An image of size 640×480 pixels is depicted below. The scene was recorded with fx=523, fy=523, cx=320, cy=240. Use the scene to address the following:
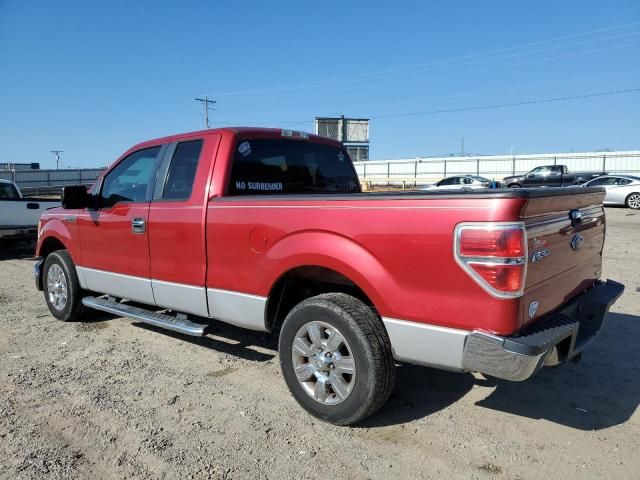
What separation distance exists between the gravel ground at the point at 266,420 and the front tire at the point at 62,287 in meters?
0.67

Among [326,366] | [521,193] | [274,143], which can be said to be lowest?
[326,366]

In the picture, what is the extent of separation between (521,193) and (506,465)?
1.54 m

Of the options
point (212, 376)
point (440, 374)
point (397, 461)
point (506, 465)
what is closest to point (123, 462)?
point (212, 376)

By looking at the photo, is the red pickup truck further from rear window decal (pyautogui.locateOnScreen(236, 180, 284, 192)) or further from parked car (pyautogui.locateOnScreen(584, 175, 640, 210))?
parked car (pyautogui.locateOnScreen(584, 175, 640, 210))

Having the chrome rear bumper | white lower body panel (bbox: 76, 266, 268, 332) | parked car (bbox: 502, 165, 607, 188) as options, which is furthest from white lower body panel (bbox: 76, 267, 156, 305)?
parked car (bbox: 502, 165, 607, 188)

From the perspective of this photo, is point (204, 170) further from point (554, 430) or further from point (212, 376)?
point (554, 430)

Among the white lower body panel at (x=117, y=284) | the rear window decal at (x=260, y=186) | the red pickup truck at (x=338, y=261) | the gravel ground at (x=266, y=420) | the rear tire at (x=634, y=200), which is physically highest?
the rear window decal at (x=260, y=186)

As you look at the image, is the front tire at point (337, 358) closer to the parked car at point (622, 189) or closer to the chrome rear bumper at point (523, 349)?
the chrome rear bumper at point (523, 349)

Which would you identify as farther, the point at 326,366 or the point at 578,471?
the point at 326,366

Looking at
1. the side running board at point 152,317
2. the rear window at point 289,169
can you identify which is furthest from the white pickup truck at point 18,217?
the rear window at point 289,169

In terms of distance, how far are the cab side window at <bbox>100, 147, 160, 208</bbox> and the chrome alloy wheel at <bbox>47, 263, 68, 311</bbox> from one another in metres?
1.21

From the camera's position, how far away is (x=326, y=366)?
343 centimetres

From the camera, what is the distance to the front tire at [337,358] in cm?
319

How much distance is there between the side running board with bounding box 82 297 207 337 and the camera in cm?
424
